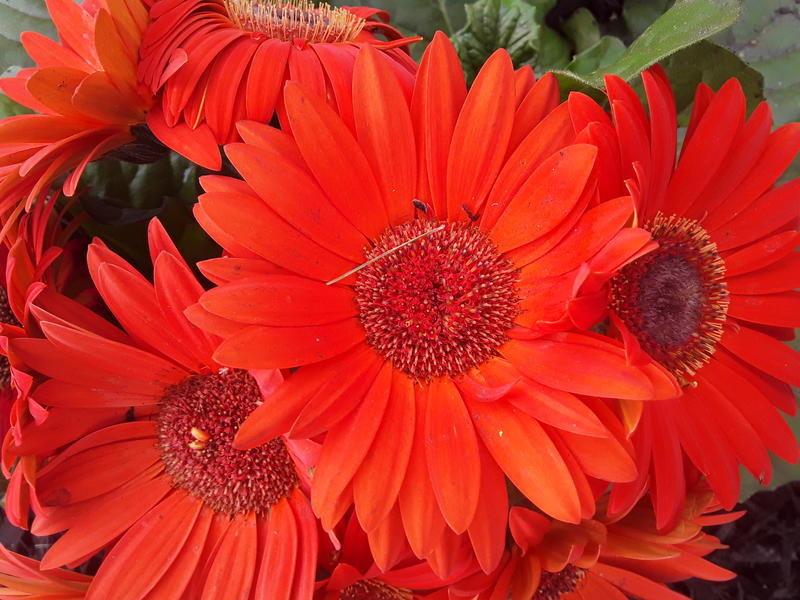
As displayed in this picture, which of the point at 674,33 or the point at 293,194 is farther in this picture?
the point at 674,33

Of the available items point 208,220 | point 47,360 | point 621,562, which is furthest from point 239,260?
point 621,562

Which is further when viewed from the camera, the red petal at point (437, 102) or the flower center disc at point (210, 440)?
the flower center disc at point (210, 440)

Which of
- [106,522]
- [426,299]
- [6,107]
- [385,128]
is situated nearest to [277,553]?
[106,522]

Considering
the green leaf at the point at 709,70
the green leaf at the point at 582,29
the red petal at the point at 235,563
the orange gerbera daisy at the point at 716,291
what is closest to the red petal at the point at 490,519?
the orange gerbera daisy at the point at 716,291

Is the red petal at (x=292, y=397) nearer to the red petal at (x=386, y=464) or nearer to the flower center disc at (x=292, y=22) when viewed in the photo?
the red petal at (x=386, y=464)

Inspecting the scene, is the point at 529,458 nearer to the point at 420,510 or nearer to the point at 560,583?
the point at 420,510

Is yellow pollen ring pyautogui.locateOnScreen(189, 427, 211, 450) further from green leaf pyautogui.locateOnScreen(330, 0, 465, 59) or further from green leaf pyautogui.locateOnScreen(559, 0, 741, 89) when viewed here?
green leaf pyautogui.locateOnScreen(330, 0, 465, 59)

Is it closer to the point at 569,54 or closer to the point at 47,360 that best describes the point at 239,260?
the point at 47,360
